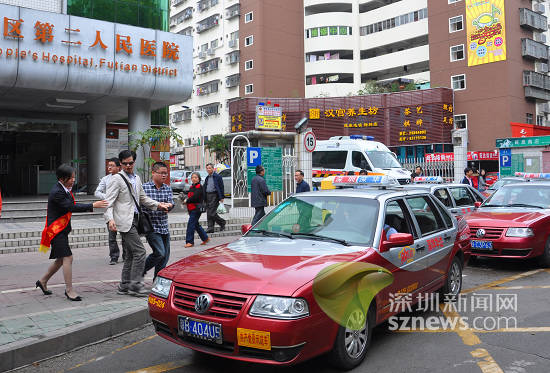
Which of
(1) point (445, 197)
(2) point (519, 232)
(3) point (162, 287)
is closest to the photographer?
(3) point (162, 287)

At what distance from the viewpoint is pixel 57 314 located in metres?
5.21

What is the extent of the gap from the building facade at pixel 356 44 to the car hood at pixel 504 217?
36229 millimetres

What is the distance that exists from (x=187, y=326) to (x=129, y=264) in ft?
8.93

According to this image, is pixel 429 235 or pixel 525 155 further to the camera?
pixel 525 155

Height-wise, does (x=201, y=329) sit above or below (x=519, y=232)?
below

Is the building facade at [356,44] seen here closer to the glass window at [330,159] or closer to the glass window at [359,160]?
the glass window at [330,159]

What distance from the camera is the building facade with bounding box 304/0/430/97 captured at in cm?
4397

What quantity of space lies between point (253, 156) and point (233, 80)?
126ft

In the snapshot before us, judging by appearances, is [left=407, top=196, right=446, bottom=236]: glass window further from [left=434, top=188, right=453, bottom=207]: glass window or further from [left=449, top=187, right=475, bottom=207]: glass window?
[left=449, top=187, right=475, bottom=207]: glass window

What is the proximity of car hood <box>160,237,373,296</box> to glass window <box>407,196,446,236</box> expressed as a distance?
4.12 ft

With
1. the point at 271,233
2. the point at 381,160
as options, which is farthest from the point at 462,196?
the point at 381,160

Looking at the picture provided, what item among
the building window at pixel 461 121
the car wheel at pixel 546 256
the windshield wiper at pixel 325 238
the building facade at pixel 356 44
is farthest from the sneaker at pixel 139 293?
the building facade at pixel 356 44

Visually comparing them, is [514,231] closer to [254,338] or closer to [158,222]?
[158,222]

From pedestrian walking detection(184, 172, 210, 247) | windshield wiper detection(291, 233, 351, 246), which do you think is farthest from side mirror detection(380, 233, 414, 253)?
pedestrian walking detection(184, 172, 210, 247)
